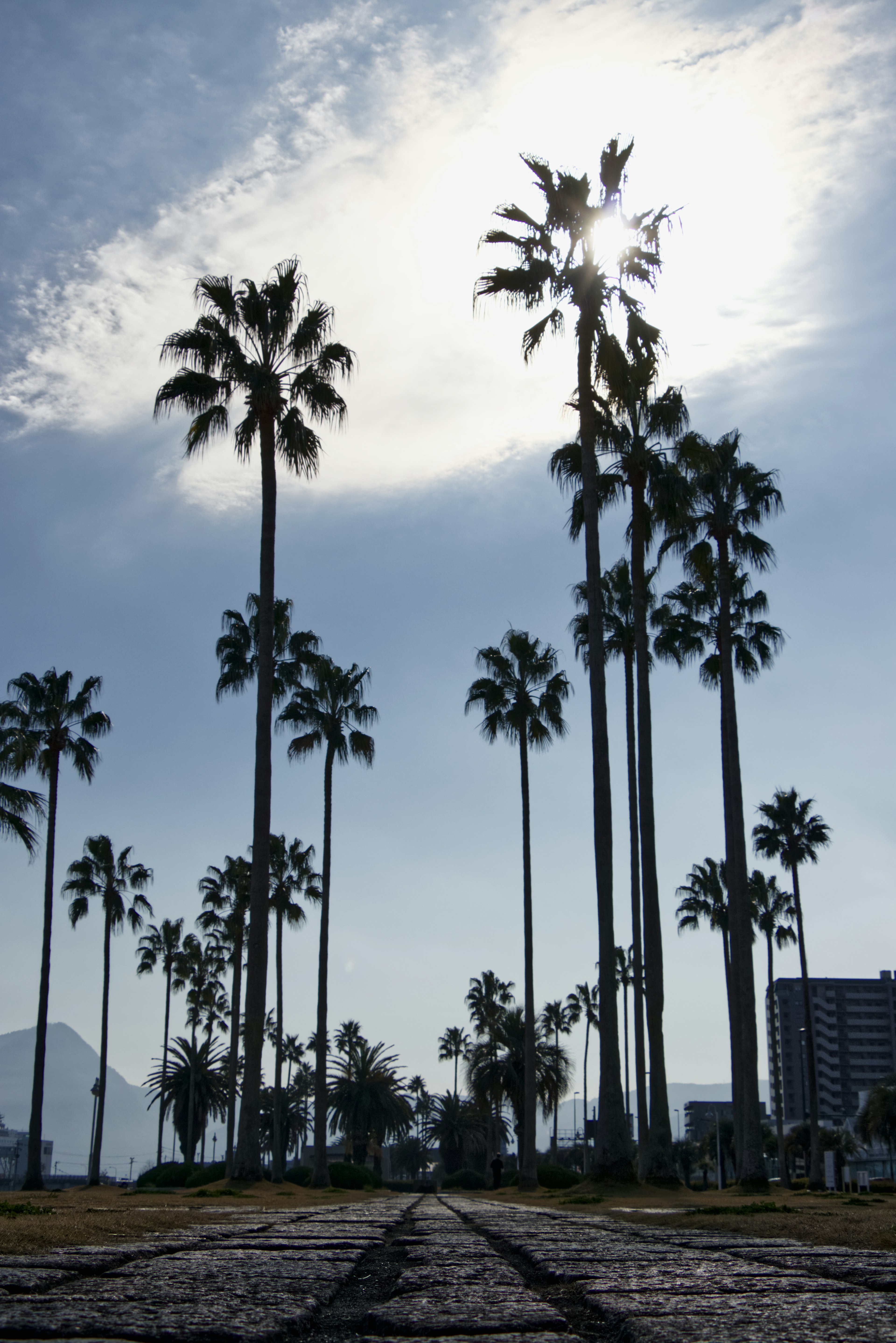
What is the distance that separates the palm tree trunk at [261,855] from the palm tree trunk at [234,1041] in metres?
21.9

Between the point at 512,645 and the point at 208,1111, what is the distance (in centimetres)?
5097

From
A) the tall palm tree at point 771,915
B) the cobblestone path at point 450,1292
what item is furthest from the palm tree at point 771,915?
the cobblestone path at point 450,1292

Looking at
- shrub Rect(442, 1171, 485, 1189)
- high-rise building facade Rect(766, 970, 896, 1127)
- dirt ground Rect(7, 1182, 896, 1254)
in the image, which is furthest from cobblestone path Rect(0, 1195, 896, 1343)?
high-rise building facade Rect(766, 970, 896, 1127)

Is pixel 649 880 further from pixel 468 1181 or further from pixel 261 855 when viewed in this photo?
pixel 468 1181

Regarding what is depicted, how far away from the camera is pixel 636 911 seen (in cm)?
3028

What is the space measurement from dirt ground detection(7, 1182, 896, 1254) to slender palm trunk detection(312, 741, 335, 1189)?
30.4 ft

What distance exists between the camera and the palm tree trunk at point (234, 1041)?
155 feet

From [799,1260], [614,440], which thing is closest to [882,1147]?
[614,440]

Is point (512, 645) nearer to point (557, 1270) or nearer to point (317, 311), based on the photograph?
point (317, 311)

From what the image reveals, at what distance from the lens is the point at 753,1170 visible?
22484 mm

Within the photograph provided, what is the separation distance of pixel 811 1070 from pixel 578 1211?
41386mm

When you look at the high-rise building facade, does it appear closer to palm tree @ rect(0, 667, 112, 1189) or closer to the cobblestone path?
palm tree @ rect(0, 667, 112, 1189)

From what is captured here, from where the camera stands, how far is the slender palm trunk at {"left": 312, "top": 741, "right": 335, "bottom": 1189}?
1388 inches

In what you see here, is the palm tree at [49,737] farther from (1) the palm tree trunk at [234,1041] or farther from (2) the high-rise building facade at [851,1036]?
(2) the high-rise building facade at [851,1036]
